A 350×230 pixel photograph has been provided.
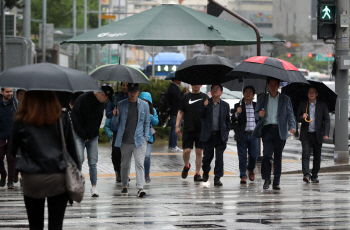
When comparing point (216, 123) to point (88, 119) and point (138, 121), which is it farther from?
point (88, 119)

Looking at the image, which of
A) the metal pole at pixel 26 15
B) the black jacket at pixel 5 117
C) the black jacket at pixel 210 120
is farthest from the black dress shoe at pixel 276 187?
the metal pole at pixel 26 15

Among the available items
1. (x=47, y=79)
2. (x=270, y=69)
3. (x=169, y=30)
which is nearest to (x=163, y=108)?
(x=169, y=30)

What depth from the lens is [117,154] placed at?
11.9m

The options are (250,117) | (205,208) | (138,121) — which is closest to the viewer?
(205,208)

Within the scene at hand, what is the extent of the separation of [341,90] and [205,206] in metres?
7.15

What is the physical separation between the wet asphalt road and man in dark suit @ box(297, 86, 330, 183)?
452 mm

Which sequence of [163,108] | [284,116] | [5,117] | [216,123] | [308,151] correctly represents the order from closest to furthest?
[284,116], [5,117], [216,123], [308,151], [163,108]

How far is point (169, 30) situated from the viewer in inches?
488

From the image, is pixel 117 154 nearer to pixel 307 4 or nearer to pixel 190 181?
pixel 190 181

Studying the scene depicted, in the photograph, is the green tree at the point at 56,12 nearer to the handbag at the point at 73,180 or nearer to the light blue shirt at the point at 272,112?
the light blue shirt at the point at 272,112

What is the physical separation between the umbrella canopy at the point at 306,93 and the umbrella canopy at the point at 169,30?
1.30 meters

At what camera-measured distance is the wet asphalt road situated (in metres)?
7.78

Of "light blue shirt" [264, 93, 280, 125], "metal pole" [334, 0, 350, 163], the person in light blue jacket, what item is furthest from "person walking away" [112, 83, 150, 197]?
"metal pole" [334, 0, 350, 163]

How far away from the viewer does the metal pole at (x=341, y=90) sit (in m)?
15.2
